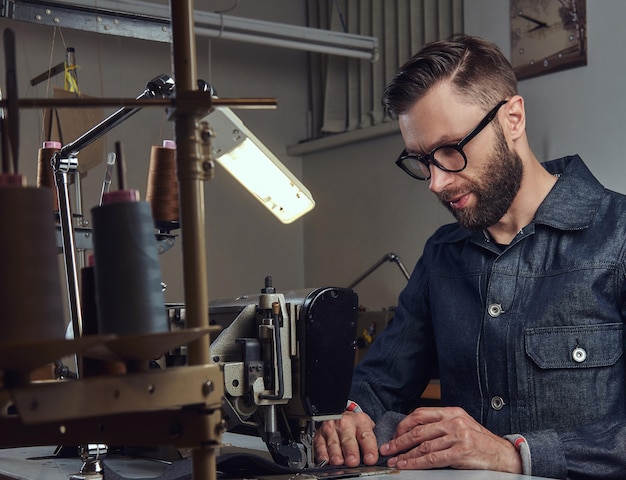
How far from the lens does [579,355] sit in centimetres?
190

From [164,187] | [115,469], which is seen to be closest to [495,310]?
[164,187]

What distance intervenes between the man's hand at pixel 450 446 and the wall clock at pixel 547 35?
109 inches

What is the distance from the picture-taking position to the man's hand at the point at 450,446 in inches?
66.2

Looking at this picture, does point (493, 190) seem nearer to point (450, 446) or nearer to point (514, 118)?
point (514, 118)

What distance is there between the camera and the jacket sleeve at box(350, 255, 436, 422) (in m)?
2.20

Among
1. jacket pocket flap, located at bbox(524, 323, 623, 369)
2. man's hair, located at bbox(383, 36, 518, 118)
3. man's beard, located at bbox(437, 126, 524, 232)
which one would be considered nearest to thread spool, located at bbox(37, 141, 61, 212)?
man's hair, located at bbox(383, 36, 518, 118)

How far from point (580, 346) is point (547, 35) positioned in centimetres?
263

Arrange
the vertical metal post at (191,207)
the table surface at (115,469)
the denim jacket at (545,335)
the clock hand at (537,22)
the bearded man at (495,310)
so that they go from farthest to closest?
the clock hand at (537,22) < the denim jacket at (545,335) < the bearded man at (495,310) < the table surface at (115,469) < the vertical metal post at (191,207)

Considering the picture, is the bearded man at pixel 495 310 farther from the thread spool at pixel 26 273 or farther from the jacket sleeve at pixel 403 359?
the thread spool at pixel 26 273

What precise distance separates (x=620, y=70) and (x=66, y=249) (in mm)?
2960

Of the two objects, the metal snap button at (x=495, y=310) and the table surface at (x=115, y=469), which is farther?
the metal snap button at (x=495, y=310)

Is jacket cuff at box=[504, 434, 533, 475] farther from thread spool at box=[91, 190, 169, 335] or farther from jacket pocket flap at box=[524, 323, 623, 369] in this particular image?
thread spool at box=[91, 190, 169, 335]

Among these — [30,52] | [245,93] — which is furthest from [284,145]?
[30,52]

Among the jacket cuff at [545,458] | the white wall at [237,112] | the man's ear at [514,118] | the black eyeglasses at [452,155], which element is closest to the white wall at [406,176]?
the white wall at [237,112]
